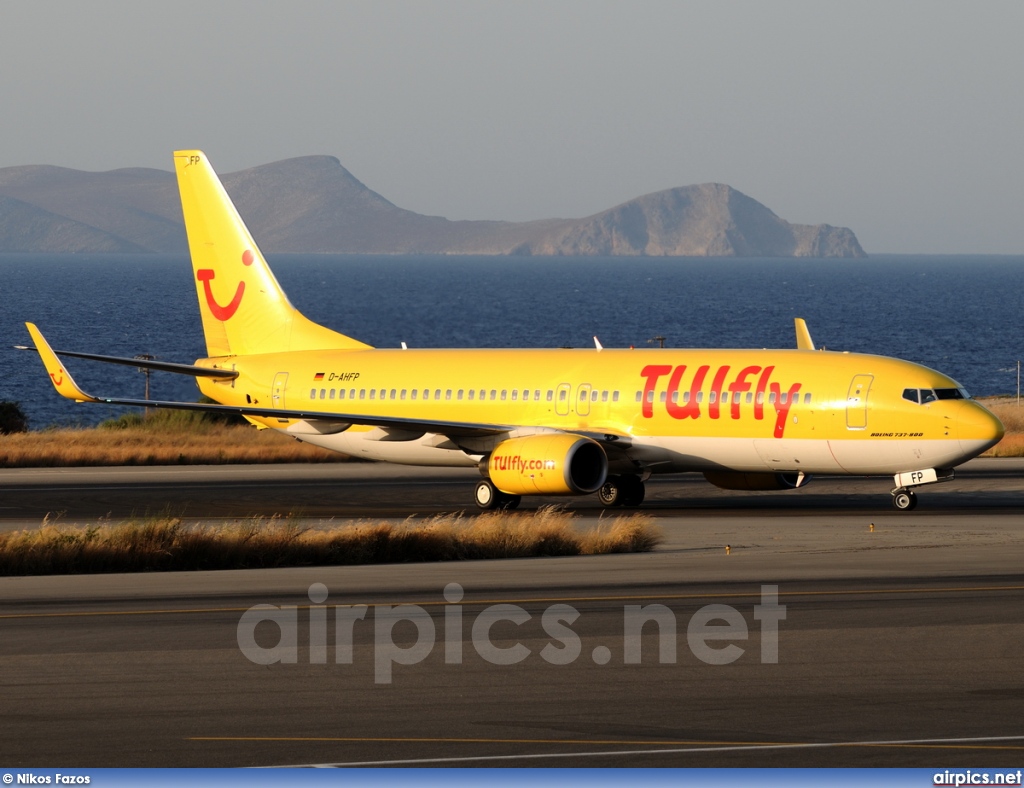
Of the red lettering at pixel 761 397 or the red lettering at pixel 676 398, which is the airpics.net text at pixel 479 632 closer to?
the red lettering at pixel 761 397

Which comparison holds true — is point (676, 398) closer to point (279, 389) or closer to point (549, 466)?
point (549, 466)

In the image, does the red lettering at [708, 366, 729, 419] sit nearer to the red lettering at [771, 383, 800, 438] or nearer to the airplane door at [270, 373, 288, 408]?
the red lettering at [771, 383, 800, 438]

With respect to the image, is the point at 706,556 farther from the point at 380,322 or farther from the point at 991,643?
the point at 380,322

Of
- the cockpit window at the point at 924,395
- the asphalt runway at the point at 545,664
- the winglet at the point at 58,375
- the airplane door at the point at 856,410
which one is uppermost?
the winglet at the point at 58,375

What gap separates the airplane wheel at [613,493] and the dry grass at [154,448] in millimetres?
15212

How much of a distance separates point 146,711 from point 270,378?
99.4 feet

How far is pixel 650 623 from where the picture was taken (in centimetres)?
1836

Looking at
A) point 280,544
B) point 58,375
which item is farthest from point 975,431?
point 58,375

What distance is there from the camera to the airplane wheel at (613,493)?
38.1 meters

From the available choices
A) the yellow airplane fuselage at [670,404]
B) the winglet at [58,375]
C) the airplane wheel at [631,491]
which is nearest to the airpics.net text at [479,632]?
the yellow airplane fuselage at [670,404]

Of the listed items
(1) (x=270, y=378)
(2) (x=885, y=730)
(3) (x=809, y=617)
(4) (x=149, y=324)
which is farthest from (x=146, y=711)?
(4) (x=149, y=324)

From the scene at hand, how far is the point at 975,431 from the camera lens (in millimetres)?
33875

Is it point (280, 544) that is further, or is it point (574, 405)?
point (574, 405)

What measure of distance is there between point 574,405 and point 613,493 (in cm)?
228
